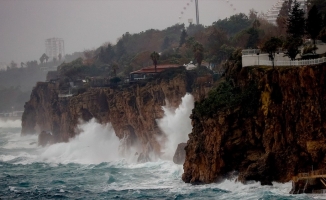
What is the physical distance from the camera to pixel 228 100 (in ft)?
192

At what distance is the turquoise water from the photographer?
53781 millimetres

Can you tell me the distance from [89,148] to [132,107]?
812cm

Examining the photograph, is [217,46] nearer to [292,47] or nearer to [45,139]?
[45,139]

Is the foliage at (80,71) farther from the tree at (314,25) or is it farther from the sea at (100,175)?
the tree at (314,25)

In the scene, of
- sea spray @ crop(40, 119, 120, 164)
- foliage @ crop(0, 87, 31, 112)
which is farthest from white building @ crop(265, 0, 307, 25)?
foliage @ crop(0, 87, 31, 112)

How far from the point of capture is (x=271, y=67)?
185 feet

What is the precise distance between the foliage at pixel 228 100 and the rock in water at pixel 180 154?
8.50m

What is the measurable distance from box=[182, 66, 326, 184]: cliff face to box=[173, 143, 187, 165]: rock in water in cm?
883

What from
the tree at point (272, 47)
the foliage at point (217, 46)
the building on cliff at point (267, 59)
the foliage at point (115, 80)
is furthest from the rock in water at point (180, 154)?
the foliage at point (115, 80)

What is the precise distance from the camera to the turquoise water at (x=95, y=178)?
53.8m

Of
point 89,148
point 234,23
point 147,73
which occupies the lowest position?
point 89,148

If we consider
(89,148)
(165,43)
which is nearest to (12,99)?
(165,43)

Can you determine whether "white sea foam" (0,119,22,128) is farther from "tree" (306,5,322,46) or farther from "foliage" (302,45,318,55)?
"foliage" (302,45,318,55)

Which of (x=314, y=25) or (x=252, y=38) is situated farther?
(x=252, y=38)
